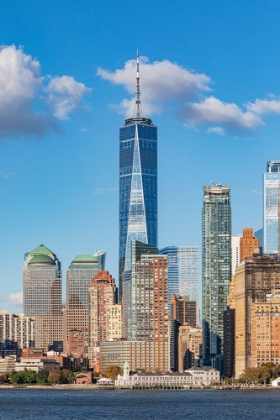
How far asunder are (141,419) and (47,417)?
48.2ft

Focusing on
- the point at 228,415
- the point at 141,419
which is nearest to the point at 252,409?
the point at 228,415

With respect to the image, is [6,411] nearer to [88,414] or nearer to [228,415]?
[88,414]

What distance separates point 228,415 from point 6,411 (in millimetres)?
37492

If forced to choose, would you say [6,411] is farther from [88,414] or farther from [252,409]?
[252,409]

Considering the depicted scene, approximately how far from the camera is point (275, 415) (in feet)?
596

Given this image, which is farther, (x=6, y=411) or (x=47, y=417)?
(x=6, y=411)

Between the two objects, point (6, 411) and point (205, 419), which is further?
point (6, 411)

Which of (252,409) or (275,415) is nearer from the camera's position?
(275,415)

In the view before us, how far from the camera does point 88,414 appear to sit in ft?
618

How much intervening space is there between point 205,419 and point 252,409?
2363 centimetres

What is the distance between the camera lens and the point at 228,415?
182 m

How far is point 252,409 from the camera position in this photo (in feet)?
646

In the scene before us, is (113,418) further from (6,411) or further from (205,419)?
(6,411)

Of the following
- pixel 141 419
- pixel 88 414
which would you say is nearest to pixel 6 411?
pixel 88 414
